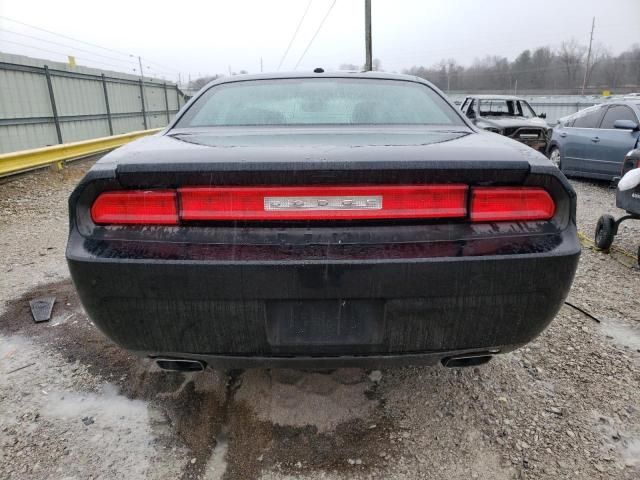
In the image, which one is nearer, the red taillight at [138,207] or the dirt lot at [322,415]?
the red taillight at [138,207]

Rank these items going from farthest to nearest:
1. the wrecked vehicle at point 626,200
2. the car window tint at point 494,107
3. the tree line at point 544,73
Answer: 1. the tree line at point 544,73
2. the car window tint at point 494,107
3. the wrecked vehicle at point 626,200

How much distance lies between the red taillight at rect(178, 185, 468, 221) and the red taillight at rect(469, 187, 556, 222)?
0.09 m

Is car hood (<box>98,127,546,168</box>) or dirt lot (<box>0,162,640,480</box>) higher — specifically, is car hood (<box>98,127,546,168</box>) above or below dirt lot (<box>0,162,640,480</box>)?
above

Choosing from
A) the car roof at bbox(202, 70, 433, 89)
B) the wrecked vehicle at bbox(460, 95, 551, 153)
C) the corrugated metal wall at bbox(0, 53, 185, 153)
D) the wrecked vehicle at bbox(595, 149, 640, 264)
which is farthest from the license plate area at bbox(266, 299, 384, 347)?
the corrugated metal wall at bbox(0, 53, 185, 153)

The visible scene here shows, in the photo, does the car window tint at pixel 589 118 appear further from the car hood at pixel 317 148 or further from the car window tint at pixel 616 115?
the car hood at pixel 317 148

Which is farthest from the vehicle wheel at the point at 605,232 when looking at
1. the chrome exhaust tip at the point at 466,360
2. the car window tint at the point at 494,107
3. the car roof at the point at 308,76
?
the car window tint at the point at 494,107

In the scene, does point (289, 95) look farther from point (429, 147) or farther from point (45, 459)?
point (45, 459)

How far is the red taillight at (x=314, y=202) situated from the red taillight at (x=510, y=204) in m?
0.09

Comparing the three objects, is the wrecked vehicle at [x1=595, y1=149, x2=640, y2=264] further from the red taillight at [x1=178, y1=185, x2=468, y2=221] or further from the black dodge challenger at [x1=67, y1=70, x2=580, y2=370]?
the red taillight at [x1=178, y1=185, x2=468, y2=221]

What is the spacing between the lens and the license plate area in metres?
1.52

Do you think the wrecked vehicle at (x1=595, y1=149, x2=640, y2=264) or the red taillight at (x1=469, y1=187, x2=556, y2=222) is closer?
the red taillight at (x1=469, y1=187, x2=556, y2=222)

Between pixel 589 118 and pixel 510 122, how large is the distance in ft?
8.25

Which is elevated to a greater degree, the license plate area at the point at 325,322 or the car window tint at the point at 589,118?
the car window tint at the point at 589,118

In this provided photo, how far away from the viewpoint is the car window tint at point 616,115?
744 cm
